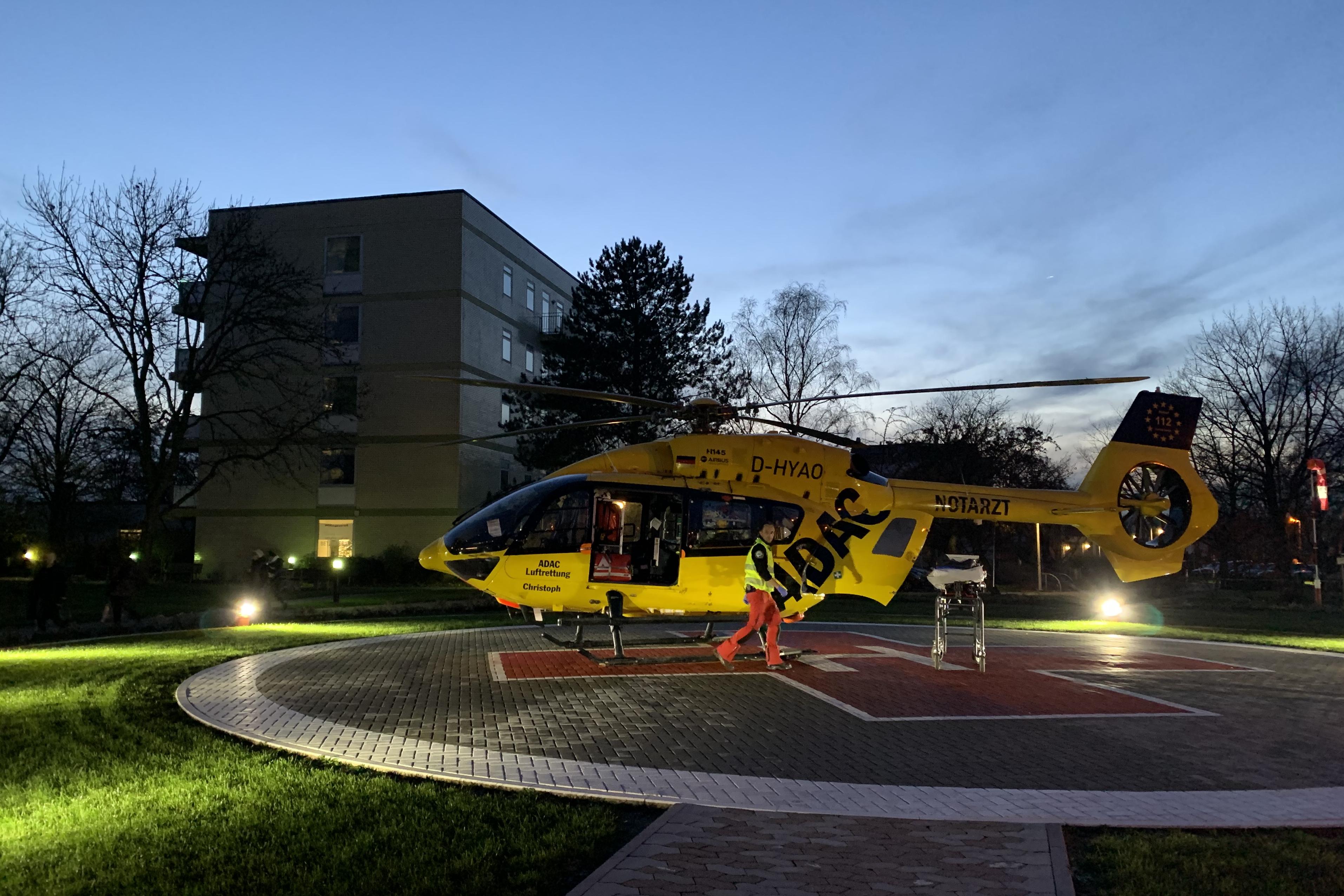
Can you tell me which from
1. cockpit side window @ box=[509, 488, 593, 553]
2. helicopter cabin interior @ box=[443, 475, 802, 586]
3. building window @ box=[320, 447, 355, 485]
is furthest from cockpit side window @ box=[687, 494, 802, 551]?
building window @ box=[320, 447, 355, 485]

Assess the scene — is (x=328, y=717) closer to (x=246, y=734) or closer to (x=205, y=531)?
(x=246, y=734)

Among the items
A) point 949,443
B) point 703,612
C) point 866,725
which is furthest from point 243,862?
point 949,443

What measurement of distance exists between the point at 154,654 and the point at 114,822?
947 centimetres

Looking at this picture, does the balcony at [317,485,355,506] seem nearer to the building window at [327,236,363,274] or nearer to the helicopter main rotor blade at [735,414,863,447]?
the building window at [327,236,363,274]

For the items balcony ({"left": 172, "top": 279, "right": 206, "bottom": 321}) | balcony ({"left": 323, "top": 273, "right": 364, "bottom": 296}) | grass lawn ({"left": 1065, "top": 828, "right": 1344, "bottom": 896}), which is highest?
balcony ({"left": 323, "top": 273, "right": 364, "bottom": 296})

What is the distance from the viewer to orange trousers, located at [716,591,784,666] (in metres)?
11.8

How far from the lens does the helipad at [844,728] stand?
6.33 m

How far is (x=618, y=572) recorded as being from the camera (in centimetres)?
1225

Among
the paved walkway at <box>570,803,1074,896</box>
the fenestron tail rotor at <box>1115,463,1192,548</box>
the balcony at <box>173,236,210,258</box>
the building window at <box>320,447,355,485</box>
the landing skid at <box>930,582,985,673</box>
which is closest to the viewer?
the paved walkway at <box>570,803,1074,896</box>

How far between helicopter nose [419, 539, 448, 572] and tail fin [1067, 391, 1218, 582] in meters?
9.70

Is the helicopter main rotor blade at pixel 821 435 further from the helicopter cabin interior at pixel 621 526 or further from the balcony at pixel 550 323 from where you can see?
the balcony at pixel 550 323

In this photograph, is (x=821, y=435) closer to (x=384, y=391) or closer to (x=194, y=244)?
(x=194, y=244)

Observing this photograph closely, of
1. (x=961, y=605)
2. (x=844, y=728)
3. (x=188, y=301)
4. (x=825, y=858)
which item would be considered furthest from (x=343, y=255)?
(x=825, y=858)

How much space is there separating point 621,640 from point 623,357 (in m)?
26.8
